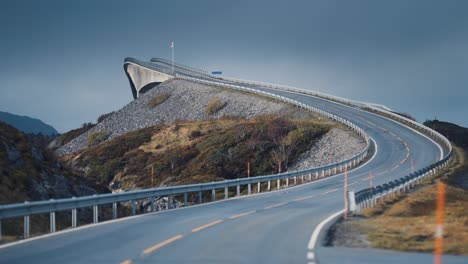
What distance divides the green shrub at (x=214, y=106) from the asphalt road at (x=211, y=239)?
207 ft

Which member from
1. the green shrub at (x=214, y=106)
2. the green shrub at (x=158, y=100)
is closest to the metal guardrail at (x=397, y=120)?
the green shrub at (x=214, y=106)

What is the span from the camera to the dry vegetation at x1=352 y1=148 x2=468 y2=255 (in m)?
14.4

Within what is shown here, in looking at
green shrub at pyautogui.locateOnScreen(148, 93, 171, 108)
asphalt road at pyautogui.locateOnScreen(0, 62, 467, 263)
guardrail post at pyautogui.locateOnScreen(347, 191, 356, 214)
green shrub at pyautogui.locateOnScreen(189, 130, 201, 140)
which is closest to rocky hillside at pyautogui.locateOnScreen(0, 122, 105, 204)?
asphalt road at pyautogui.locateOnScreen(0, 62, 467, 263)

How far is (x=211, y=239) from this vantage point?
1512 centimetres

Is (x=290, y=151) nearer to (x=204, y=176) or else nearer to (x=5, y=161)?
(x=204, y=176)

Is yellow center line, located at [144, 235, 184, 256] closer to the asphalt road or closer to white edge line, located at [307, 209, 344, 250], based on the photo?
the asphalt road

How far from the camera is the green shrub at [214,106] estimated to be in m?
92.9

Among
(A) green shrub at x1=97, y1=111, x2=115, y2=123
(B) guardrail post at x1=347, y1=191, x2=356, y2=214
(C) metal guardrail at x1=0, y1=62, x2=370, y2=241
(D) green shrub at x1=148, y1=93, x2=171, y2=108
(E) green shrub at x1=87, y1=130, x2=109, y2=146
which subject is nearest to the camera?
(C) metal guardrail at x1=0, y1=62, x2=370, y2=241

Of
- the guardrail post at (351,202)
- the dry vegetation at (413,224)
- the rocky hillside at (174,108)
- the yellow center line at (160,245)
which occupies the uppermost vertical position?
the rocky hillside at (174,108)

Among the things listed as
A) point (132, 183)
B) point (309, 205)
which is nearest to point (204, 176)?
point (132, 183)

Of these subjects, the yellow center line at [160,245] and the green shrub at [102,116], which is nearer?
the yellow center line at [160,245]

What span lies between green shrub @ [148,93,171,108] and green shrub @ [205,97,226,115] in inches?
515

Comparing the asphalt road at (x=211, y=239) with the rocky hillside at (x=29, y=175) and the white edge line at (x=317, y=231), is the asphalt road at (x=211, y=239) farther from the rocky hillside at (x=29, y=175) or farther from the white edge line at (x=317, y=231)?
the rocky hillside at (x=29, y=175)

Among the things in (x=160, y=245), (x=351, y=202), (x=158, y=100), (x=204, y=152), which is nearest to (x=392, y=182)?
(x=351, y=202)
